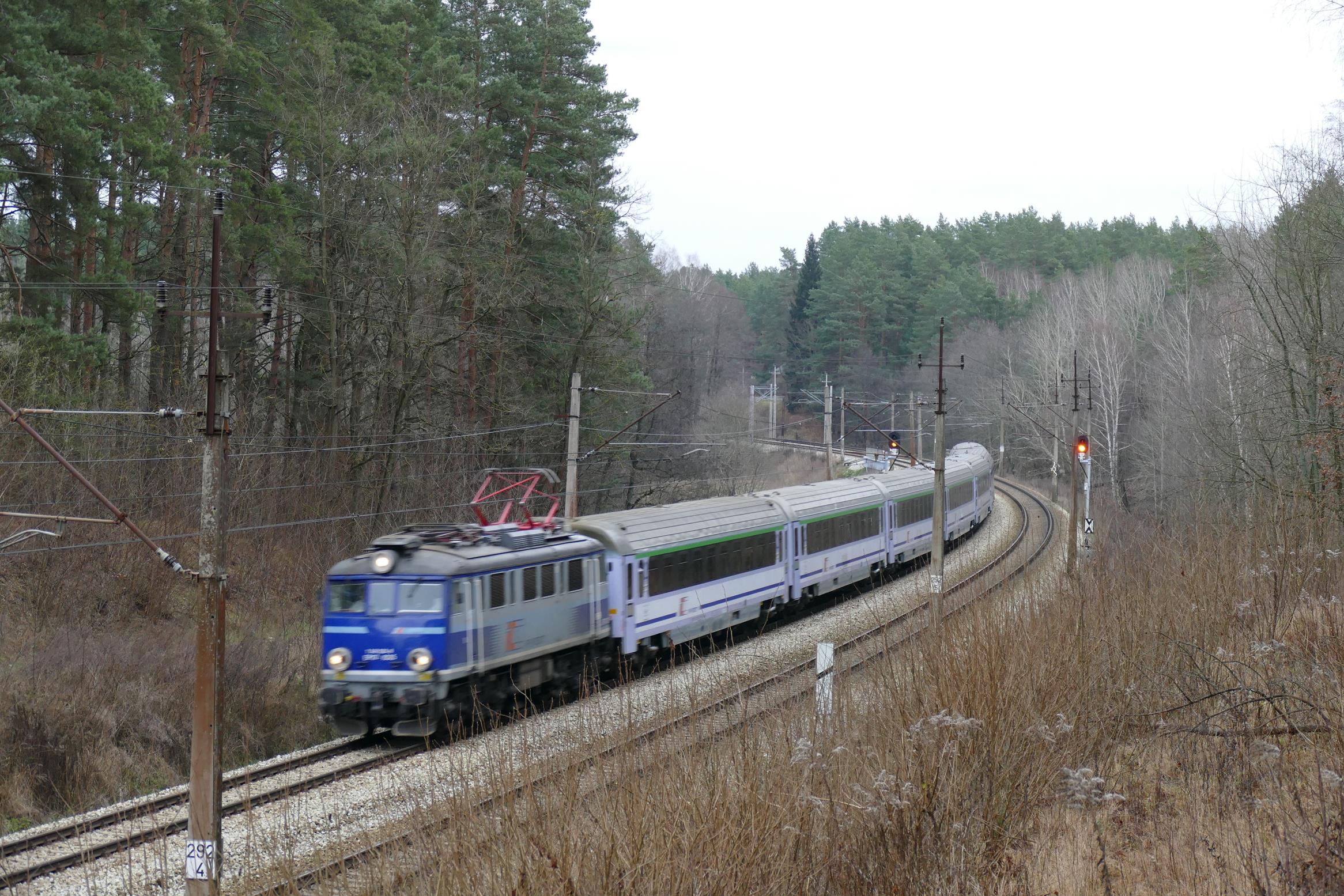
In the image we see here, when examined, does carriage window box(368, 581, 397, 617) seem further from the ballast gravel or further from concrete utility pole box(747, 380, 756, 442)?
concrete utility pole box(747, 380, 756, 442)

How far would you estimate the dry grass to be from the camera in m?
5.69

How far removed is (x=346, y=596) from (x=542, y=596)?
112 inches

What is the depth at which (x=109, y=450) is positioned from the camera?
23453 millimetres

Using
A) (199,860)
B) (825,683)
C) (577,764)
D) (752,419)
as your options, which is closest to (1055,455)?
(752,419)

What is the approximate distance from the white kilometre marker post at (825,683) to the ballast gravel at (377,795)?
485mm

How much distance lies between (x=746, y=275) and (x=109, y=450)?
471 feet

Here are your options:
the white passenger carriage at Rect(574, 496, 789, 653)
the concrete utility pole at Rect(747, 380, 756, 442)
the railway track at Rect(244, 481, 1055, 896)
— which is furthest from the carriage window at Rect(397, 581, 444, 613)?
the concrete utility pole at Rect(747, 380, 756, 442)

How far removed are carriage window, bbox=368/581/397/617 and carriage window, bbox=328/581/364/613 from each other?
14 centimetres

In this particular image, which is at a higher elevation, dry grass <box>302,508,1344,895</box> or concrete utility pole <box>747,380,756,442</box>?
concrete utility pole <box>747,380,756,442</box>

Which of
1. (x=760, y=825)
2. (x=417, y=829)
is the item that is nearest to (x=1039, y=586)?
(x=760, y=825)

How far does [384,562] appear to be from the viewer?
1469 centimetres

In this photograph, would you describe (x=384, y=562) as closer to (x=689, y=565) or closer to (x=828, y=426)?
(x=689, y=565)

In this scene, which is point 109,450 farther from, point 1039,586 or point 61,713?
point 1039,586

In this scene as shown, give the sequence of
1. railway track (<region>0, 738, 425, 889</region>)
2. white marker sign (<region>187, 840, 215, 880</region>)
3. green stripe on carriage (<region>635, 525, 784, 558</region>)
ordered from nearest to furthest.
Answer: white marker sign (<region>187, 840, 215, 880</region>)
railway track (<region>0, 738, 425, 889</region>)
green stripe on carriage (<region>635, 525, 784, 558</region>)
